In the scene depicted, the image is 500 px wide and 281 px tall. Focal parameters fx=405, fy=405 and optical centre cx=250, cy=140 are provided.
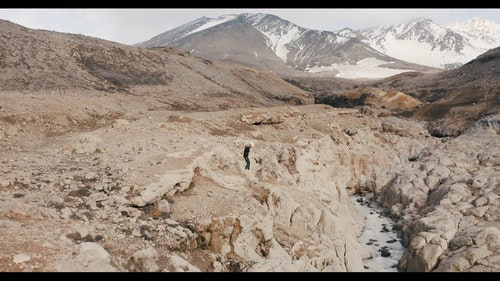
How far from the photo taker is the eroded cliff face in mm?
9945

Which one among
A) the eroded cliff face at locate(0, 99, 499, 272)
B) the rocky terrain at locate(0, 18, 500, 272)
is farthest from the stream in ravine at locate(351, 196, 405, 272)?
the eroded cliff face at locate(0, 99, 499, 272)

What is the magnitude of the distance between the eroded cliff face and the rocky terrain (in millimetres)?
54

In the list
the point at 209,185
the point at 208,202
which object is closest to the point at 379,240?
the point at 209,185

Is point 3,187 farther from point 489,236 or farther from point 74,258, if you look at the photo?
point 489,236

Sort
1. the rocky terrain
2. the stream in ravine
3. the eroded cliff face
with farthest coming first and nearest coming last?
the stream in ravine
the rocky terrain
the eroded cliff face

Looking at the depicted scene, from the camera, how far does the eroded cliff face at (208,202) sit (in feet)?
32.6

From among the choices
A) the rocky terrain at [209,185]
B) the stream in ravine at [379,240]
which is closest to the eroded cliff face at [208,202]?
the rocky terrain at [209,185]

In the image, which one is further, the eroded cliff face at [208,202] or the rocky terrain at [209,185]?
the rocky terrain at [209,185]

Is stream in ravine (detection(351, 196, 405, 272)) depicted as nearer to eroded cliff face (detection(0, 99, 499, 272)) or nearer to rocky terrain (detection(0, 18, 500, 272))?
rocky terrain (detection(0, 18, 500, 272))

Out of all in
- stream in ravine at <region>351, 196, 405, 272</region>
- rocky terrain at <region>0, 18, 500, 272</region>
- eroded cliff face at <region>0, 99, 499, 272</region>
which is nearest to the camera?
eroded cliff face at <region>0, 99, 499, 272</region>

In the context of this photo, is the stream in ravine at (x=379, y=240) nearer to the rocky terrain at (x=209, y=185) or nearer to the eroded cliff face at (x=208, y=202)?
the rocky terrain at (x=209, y=185)

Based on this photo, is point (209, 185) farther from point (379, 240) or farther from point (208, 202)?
point (379, 240)

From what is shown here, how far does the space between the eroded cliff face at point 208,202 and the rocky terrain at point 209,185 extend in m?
0.05

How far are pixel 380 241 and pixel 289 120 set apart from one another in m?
12.6
